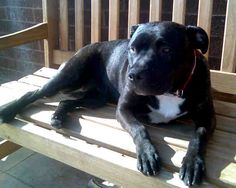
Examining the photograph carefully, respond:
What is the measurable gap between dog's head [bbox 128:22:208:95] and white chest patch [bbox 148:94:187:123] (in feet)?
0.47

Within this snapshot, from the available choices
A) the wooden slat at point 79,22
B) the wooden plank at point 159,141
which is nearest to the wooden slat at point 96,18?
the wooden slat at point 79,22

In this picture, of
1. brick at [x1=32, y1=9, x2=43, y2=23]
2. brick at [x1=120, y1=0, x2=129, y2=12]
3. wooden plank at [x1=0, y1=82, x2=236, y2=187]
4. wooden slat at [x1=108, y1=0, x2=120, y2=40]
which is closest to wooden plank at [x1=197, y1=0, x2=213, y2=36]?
wooden slat at [x1=108, y1=0, x2=120, y2=40]

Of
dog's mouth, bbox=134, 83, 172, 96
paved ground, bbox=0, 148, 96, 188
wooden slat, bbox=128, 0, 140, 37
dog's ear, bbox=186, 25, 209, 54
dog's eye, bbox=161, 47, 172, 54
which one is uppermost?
wooden slat, bbox=128, 0, 140, 37

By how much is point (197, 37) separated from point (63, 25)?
4.59 ft

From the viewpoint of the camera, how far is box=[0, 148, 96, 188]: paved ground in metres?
2.70

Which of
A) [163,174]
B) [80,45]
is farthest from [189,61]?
[80,45]

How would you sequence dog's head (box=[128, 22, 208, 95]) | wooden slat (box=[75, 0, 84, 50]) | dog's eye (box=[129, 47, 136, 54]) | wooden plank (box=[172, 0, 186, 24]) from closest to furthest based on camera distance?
dog's head (box=[128, 22, 208, 95]) → dog's eye (box=[129, 47, 136, 54]) → wooden plank (box=[172, 0, 186, 24]) → wooden slat (box=[75, 0, 84, 50])

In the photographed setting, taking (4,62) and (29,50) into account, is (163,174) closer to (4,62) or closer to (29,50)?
(29,50)

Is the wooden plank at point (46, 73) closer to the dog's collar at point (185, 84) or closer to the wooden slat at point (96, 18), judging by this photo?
the wooden slat at point (96, 18)

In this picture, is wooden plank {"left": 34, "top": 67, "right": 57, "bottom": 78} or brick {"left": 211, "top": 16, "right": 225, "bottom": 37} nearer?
brick {"left": 211, "top": 16, "right": 225, "bottom": 37}

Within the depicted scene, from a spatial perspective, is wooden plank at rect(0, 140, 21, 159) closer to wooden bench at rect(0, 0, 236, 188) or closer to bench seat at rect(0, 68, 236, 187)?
wooden bench at rect(0, 0, 236, 188)

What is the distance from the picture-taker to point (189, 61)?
6.07 feet

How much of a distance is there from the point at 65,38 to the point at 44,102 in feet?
→ 2.57

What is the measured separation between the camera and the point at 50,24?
2953 millimetres
